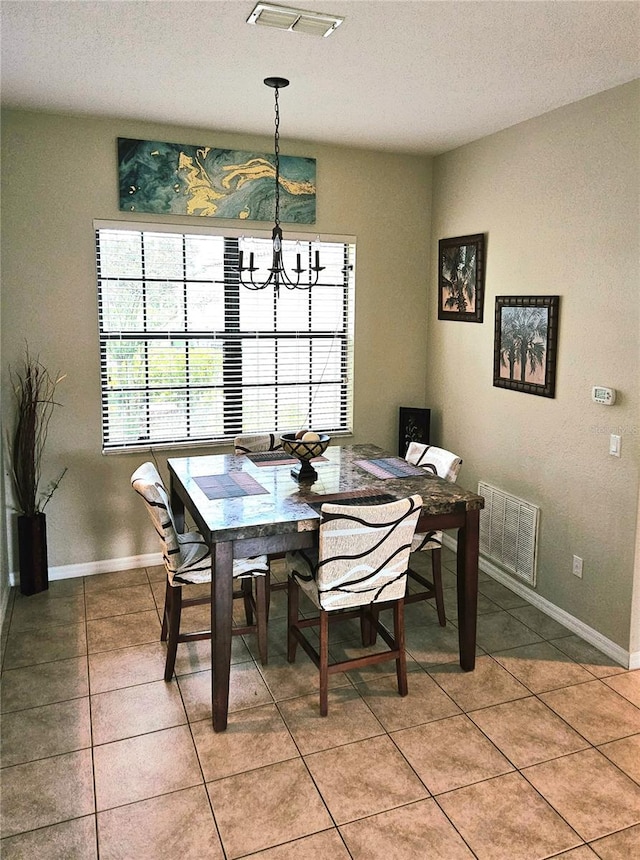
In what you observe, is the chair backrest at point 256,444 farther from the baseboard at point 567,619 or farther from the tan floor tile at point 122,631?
the baseboard at point 567,619

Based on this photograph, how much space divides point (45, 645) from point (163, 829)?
4.91 ft

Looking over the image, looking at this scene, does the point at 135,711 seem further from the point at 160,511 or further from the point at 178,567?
the point at 160,511

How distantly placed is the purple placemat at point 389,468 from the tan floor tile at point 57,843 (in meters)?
1.96

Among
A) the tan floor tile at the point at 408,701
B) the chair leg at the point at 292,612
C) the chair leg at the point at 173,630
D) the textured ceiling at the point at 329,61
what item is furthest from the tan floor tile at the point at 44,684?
the textured ceiling at the point at 329,61

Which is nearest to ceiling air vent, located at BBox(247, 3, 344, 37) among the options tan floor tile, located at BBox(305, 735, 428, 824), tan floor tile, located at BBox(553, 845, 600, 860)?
tan floor tile, located at BBox(305, 735, 428, 824)

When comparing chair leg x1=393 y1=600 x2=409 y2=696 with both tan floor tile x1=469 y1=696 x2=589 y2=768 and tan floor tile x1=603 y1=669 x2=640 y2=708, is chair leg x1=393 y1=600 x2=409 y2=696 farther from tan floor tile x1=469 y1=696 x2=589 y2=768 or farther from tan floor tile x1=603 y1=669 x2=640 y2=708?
tan floor tile x1=603 y1=669 x2=640 y2=708

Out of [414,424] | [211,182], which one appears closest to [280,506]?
[414,424]

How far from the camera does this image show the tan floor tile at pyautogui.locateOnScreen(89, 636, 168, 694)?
10.3ft

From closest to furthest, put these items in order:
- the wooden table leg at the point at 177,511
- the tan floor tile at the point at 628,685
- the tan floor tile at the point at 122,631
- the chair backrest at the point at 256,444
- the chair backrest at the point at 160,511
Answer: the chair backrest at the point at 160,511 < the tan floor tile at the point at 628,685 < the tan floor tile at the point at 122,631 < the wooden table leg at the point at 177,511 < the chair backrest at the point at 256,444

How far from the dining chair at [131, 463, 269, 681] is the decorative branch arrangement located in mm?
1109

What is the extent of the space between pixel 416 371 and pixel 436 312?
453 mm

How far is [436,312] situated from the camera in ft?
16.1

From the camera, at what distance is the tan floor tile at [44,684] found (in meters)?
2.98

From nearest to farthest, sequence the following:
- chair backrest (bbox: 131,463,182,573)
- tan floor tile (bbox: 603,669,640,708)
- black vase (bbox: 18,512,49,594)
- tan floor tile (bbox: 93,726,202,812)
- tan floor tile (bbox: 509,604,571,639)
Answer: tan floor tile (bbox: 93,726,202,812), chair backrest (bbox: 131,463,182,573), tan floor tile (bbox: 603,669,640,708), tan floor tile (bbox: 509,604,571,639), black vase (bbox: 18,512,49,594)
